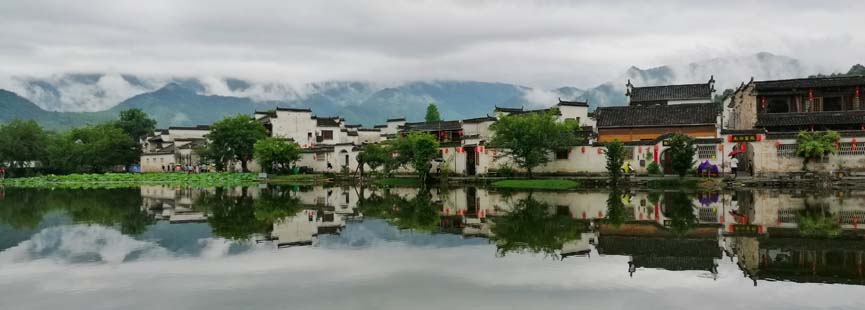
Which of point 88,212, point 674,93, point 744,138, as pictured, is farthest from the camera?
point 674,93

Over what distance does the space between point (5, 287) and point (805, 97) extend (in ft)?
139

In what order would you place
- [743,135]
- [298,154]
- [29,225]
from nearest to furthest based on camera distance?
[29,225] < [743,135] < [298,154]

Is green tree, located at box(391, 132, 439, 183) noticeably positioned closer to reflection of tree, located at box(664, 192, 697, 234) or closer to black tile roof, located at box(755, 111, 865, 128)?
reflection of tree, located at box(664, 192, 697, 234)

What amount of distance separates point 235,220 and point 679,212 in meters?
15.2

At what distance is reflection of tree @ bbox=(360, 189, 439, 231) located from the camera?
19.1 metres

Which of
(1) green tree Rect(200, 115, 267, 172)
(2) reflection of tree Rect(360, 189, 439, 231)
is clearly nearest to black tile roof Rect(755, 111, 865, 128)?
(2) reflection of tree Rect(360, 189, 439, 231)

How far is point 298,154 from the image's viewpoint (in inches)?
2180

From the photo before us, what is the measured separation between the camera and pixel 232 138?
56.0 meters

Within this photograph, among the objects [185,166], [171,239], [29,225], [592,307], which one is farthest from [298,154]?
[592,307]

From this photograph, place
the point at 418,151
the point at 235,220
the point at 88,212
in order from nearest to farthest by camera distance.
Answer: the point at 235,220 < the point at 88,212 < the point at 418,151

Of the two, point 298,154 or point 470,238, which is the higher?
point 298,154

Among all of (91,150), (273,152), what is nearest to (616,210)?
(273,152)

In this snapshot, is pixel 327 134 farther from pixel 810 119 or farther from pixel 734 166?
pixel 810 119

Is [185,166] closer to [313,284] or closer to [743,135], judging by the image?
[743,135]
